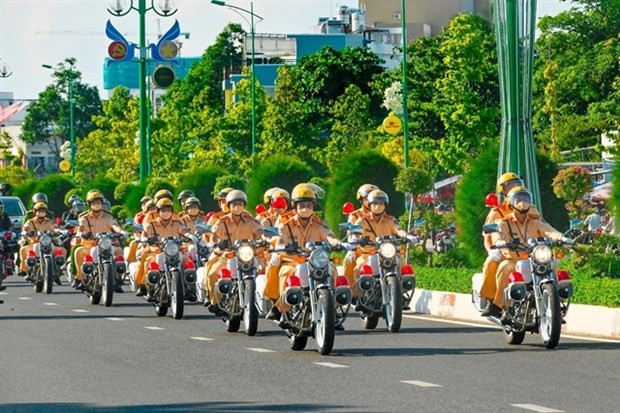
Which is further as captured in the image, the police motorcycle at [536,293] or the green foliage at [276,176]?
the green foliage at [276,176]

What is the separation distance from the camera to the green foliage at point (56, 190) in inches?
2739

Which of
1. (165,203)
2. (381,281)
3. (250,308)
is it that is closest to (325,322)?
(250,308)

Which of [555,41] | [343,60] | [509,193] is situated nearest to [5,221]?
[509,193]

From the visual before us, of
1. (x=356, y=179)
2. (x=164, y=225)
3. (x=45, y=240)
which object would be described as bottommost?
(x=45, y=240)

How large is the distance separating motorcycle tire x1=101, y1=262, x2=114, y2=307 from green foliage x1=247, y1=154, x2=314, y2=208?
1663cm

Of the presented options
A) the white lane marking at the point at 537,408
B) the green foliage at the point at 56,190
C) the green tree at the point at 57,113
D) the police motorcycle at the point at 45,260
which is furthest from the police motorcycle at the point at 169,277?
the green tree at the point at 57,113

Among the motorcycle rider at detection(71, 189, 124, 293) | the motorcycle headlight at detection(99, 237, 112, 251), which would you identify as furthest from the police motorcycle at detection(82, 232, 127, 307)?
the motorcycle rider at detection(71, 189, 124, 293)

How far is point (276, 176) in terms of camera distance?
151 feet

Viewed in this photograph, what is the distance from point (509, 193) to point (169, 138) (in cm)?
7499

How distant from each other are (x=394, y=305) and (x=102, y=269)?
858cm

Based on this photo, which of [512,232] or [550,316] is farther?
[512,232]

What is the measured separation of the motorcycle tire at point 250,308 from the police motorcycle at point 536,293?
2.98 metres

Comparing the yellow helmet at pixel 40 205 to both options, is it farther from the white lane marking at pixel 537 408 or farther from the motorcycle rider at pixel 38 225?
the white lane marking at pixel 537 408

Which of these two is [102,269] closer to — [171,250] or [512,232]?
[171,250]
